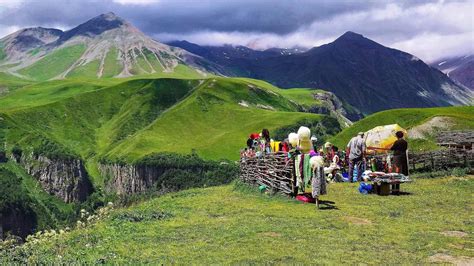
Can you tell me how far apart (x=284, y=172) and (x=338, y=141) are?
2725 inches

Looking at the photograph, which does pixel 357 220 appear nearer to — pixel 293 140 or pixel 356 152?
pixel 293 140

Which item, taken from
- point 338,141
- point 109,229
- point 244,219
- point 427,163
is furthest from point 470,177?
point 338,141

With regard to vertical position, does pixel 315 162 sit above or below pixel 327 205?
above

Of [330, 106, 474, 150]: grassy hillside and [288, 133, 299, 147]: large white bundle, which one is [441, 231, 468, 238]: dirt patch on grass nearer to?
[288, 133, 299, 147]: large white bundle

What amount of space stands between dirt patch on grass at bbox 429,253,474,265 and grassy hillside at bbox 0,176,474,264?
0.03m

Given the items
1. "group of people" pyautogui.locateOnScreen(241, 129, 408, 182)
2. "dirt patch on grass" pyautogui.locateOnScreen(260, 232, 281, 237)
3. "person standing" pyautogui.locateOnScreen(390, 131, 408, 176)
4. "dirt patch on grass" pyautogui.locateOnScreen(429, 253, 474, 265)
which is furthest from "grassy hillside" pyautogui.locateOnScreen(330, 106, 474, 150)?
"dirt patch on grass" pyautogui.locateOnScreen(429, 253, 474, 265)

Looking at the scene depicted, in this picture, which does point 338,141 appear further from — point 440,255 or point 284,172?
point 440,255

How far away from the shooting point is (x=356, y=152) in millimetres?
35062

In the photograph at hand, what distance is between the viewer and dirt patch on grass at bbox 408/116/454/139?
67656mm

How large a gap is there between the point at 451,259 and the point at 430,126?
59175 millimetres

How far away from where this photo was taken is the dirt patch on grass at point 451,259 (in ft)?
46.9

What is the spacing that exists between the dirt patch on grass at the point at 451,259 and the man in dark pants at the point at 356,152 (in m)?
19.8

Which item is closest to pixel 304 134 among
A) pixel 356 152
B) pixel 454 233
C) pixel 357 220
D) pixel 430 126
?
pixel 357 220

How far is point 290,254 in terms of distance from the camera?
15.4m
